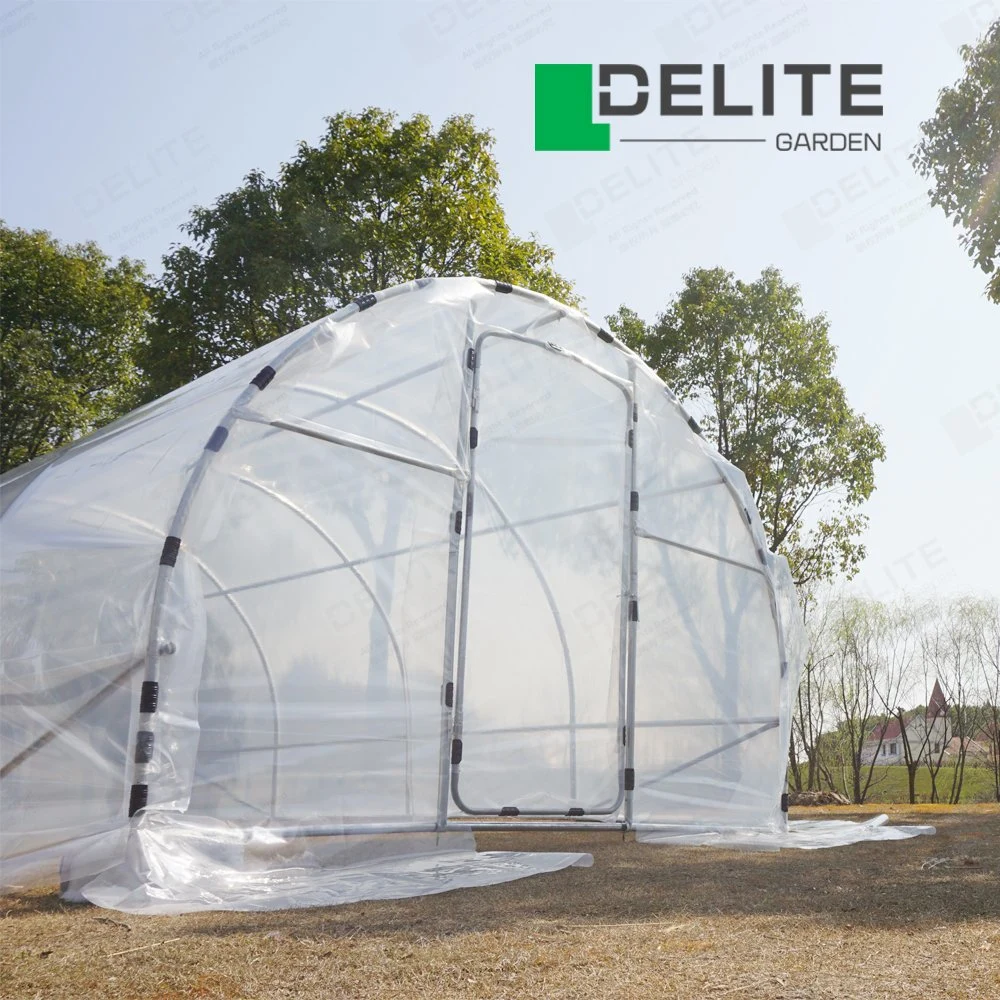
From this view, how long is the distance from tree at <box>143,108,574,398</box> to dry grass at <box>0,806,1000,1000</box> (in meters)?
11.6

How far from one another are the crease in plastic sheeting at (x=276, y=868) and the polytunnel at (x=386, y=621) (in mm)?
24

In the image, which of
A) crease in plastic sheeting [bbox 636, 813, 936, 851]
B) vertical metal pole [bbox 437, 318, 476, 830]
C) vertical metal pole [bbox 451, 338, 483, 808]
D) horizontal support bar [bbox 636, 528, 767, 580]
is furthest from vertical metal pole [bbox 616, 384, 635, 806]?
vertical metal pole [bbox 437, 318, 476, 830]

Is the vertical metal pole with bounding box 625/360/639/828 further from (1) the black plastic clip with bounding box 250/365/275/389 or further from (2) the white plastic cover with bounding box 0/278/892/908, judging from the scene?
(1) the black plastic clip with bounding box 250/365/275/389

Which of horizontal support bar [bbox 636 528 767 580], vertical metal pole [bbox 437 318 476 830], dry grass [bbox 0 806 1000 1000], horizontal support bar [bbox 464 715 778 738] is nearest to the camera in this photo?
dry grass [bbox 0 806 1000 1000]

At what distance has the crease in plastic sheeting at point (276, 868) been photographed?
605 centimetres

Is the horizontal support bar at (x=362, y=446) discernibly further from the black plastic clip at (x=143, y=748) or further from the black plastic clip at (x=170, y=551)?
the black plastic clip at (x=143, y=748)

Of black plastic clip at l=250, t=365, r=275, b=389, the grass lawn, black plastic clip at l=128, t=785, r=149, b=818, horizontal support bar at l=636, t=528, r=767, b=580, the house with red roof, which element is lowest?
the grass lawn

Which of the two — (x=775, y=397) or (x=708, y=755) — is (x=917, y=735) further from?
(x=708, y=755)

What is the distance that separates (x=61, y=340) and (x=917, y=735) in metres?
28.7

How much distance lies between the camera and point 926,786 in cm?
3822

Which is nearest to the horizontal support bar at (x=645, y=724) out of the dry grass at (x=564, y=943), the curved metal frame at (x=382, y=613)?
the curved metal frame at (x=382, y=613)

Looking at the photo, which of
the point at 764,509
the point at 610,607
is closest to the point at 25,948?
the point at 610,607

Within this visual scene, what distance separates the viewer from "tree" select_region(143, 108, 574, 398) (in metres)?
16.8

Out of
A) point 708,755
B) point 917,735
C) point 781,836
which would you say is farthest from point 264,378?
point 917,735
